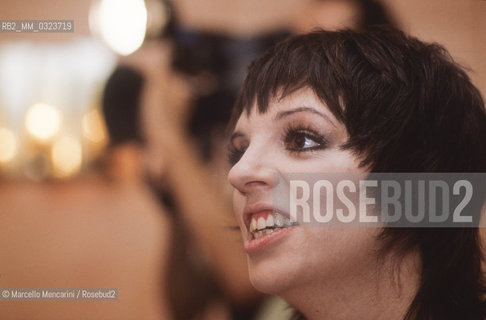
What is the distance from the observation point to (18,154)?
57.7 inches

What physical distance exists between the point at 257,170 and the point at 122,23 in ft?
1.95

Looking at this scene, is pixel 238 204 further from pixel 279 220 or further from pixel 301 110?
pixel 301 110

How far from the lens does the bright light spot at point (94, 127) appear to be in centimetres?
144

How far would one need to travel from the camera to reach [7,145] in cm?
147

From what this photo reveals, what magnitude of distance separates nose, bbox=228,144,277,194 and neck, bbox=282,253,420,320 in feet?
0.81

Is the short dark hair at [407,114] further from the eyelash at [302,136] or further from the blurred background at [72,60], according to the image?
the blurred background at [72,60]

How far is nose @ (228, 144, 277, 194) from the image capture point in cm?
122

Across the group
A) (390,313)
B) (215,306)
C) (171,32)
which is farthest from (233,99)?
(390,313)

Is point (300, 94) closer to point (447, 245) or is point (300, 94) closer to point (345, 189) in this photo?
point (345, 189)

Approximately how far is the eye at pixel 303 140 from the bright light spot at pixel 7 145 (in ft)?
2.54

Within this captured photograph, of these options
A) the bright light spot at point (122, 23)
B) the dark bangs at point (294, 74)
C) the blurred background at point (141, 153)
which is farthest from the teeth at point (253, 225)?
the bright light spot at point (122, 23)

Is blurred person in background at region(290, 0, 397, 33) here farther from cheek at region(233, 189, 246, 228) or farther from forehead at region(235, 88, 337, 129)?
cheek at region(233, 189, 246, 228)

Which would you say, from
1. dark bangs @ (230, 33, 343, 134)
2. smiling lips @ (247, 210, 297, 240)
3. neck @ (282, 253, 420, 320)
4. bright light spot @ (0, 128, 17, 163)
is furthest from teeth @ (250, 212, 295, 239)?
bright light spot @ (0, 128, 17, 163)

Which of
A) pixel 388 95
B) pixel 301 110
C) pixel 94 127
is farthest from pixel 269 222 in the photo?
pixel 94 127
